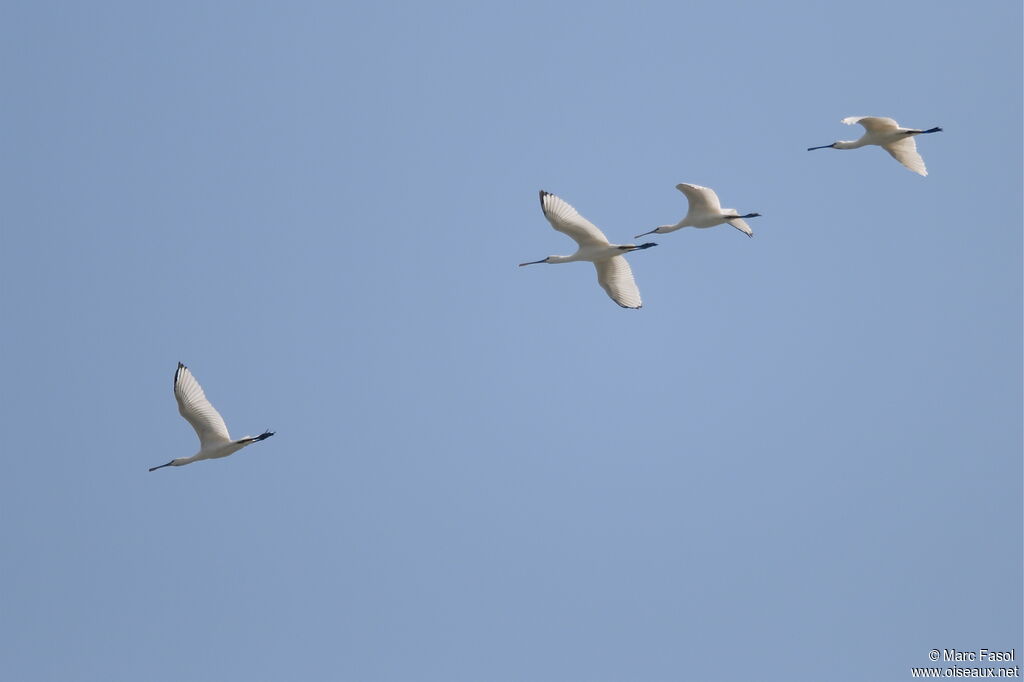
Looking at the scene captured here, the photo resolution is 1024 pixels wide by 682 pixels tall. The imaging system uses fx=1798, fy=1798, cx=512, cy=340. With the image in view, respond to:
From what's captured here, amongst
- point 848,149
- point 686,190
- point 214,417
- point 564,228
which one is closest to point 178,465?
point 214,417

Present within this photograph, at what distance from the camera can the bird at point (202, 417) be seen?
Answer: 2766cm

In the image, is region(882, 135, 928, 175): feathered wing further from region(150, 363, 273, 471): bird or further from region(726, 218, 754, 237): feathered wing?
region(150, 363, 273, 471): bird

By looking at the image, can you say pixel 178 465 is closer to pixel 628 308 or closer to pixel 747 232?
pixel 628 308

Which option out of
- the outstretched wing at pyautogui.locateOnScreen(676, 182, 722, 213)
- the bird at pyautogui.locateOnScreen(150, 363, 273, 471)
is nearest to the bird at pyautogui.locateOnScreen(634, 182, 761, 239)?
the outstretched wing at pyautogui.locateOnScreen(676, 182, 722, 213)

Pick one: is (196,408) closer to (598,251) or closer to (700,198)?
(598,251)

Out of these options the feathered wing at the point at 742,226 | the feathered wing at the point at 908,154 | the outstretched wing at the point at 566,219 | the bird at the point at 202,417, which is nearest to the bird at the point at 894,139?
the feathered wing at the point at 908,154

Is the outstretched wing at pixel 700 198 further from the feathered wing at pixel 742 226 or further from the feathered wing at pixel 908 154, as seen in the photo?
the feathered wing at pixel 908 154

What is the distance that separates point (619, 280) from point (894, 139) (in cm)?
523

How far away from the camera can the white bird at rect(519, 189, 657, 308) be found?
28500 mm

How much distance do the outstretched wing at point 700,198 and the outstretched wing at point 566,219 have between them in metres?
1.69

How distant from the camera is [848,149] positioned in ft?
102

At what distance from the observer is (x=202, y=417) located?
27766 millimetres

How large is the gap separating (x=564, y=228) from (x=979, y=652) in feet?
31.1

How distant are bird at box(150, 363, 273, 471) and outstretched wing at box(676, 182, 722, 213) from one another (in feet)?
26.6
